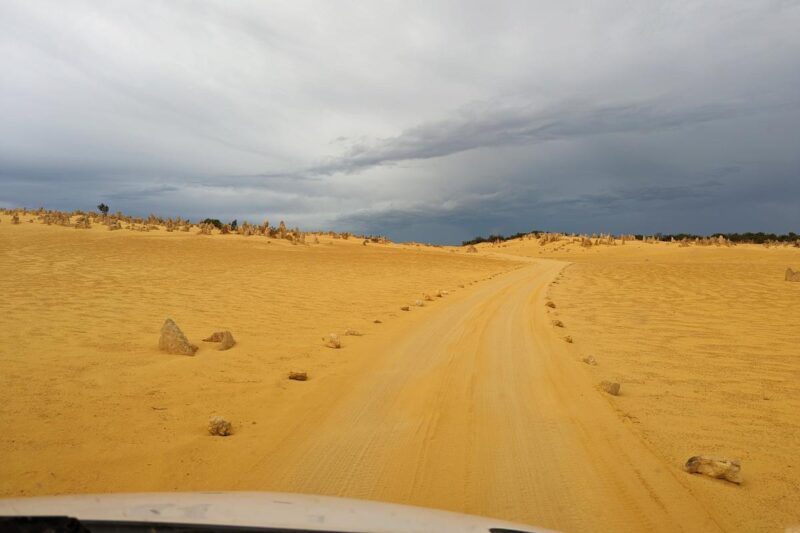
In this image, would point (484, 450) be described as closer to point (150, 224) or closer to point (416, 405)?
point (416, 405)

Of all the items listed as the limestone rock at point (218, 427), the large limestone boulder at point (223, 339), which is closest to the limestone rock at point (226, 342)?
the large limestone boulder at point (223, 339)

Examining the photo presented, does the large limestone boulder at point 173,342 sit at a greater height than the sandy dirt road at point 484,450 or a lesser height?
greater

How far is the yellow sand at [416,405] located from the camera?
4.06 metres

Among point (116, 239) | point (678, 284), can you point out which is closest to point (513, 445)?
point (678, 284)

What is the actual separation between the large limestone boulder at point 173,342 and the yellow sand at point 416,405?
0.83 feet

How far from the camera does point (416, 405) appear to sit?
604 cm

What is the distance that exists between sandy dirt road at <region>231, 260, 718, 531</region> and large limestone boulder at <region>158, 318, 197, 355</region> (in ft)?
8.13

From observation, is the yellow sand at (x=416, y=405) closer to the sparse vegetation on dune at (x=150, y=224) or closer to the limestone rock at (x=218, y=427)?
the limestone rock at (x=218, y=427)

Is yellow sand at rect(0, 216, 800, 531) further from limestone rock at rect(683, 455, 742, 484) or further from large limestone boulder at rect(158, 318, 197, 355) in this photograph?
large limestone boulder at rect(158, 318, 197, 355)

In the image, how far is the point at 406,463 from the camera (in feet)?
14.8

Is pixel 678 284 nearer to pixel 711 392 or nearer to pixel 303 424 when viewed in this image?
pixel 711 392

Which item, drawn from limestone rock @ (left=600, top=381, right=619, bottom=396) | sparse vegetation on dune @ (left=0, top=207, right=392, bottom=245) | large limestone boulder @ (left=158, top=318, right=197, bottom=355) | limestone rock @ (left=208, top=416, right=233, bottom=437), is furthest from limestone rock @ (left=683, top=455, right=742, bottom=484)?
sparse vegetation on dune @ (left=0, top=207, right=392, bottom=245)

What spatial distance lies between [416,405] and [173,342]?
3965 millimetres

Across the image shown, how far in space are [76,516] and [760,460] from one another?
533 cm
